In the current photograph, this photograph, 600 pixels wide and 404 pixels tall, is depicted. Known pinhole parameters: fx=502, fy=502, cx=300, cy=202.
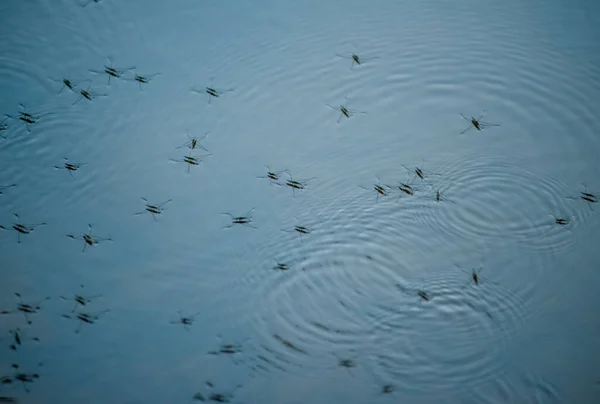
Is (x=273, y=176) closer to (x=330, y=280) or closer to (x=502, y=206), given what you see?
(x=330, y=280)

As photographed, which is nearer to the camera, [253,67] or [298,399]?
[298,399]

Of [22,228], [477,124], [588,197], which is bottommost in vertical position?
[22,228]

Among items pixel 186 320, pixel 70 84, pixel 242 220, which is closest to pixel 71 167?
pixel 70 84

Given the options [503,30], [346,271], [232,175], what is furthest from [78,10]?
[503,30]

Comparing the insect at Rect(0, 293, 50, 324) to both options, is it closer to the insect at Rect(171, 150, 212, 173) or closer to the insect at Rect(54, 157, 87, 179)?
the insect at Rect(54, 157, 87, 179)

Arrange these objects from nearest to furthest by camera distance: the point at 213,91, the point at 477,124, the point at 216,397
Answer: the point at 216,397, the point at 477,124, the point at 213,91

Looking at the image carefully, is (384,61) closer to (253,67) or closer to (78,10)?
(253,67)
